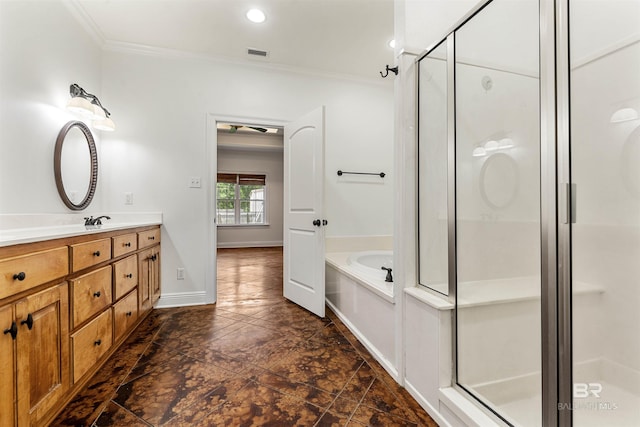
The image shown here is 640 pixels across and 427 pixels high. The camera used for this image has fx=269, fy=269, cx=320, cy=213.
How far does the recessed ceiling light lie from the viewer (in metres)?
2.20

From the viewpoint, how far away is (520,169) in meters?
1.02

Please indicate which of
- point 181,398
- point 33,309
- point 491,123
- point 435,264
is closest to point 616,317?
point 435,264

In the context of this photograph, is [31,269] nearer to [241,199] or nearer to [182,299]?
[182,299]

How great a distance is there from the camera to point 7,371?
91 centimetres

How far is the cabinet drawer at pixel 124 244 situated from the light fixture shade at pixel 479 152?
2128 mm

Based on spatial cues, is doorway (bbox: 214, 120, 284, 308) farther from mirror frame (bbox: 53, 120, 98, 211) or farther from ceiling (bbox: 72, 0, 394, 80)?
mirror frame (bbox: 53, 120, 98, 211)

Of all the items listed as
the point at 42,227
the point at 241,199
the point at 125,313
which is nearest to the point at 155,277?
the point at 125,313

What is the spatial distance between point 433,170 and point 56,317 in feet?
6.24

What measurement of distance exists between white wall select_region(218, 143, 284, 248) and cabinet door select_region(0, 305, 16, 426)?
6.32 m

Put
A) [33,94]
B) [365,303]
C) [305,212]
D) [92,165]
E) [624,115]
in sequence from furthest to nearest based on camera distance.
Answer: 1. [305,212]
2. [92,165]
3. [365,303]
4. [33,94]
5. [624,115]

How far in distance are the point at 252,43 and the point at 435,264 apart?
260 cm

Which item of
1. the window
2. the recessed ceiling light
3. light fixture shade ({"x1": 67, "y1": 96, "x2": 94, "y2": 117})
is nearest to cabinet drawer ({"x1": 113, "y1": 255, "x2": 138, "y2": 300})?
light fixture shade ({"x1": 67, "y1": 96, "x2": 94, "y2": 117})

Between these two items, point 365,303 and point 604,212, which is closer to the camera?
point 604,212

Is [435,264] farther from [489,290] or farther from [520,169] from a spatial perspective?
[520,169]
